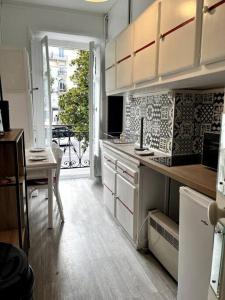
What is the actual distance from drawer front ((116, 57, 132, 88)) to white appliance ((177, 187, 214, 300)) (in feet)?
5.11

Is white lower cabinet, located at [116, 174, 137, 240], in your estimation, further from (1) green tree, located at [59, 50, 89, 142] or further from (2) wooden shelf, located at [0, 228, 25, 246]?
(1) green tree, located at [59, 50, 89, 142]

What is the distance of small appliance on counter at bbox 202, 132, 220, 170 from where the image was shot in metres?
1.74

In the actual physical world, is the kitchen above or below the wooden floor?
above

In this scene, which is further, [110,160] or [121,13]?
[121,13]

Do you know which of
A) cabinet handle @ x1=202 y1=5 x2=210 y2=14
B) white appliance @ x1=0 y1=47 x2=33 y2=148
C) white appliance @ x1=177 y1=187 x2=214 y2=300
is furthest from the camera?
white appliance @ x1=0 y1=47 x2=33 y2=148

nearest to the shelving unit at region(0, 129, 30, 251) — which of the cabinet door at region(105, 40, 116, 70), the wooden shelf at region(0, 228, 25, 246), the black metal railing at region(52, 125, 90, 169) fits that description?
the wooden shelf at region(0, 228, 25, 246)

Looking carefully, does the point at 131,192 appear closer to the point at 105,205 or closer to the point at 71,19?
the point at 105,205

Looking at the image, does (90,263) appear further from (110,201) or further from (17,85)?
(17,85)

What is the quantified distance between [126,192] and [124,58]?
1487mm

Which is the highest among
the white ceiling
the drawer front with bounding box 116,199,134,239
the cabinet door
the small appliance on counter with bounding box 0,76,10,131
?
the white ceiling

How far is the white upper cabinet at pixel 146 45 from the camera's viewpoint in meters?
1.98

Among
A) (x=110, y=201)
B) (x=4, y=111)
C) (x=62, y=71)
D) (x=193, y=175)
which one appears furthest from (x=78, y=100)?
(x=193, y=175)

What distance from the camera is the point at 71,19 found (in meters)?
3.82

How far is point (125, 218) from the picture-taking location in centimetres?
246
